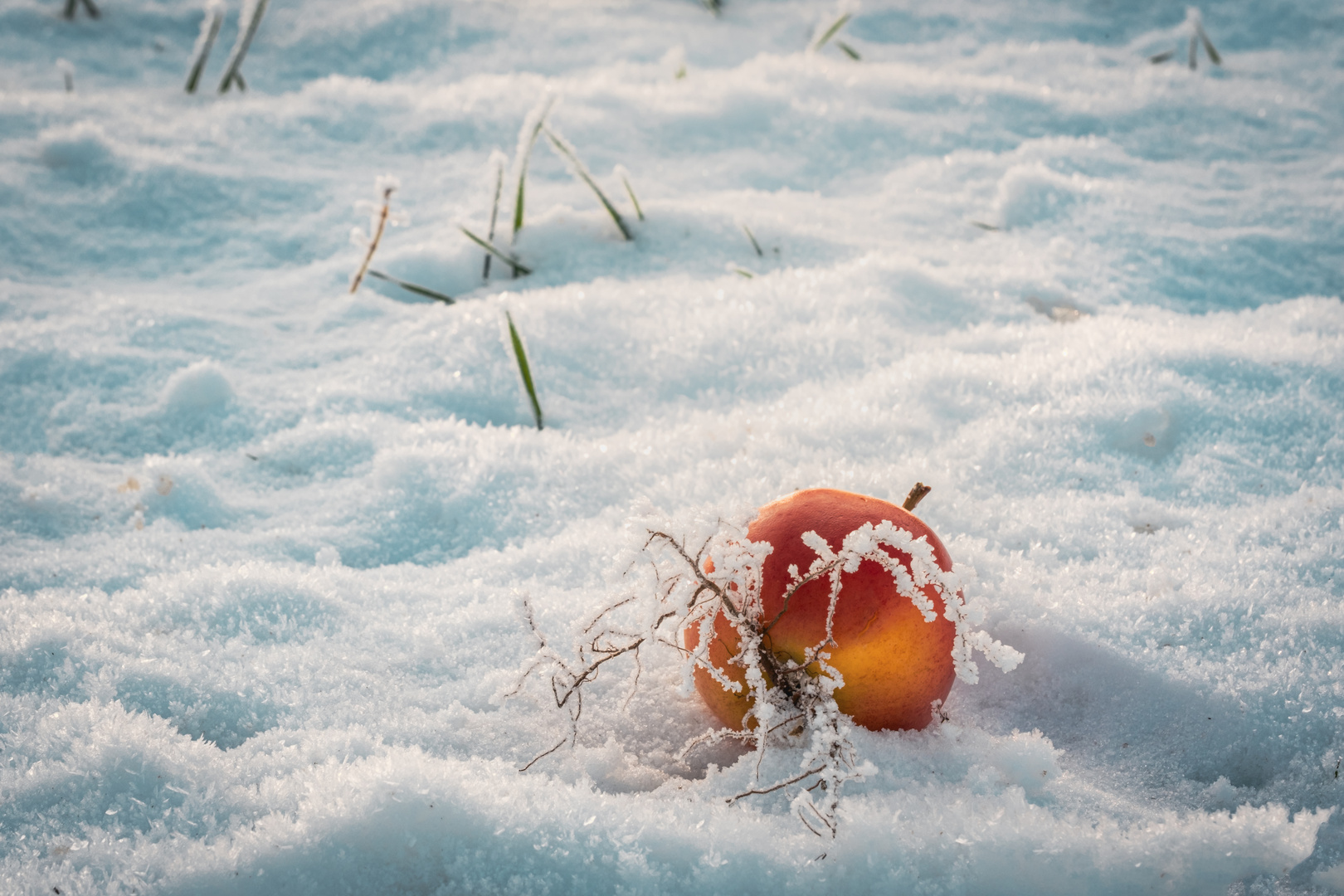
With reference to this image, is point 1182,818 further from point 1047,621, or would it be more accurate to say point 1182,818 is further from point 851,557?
point 851,557

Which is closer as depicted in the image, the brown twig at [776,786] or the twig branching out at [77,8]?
the brown twig at [776,786]

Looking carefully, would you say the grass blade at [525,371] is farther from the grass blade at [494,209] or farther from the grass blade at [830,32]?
the grass blade at [830,32]

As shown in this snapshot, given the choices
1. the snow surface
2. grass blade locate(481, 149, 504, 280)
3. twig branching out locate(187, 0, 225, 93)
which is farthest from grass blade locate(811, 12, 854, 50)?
twig branching out locate(187, 0, 225, 93)

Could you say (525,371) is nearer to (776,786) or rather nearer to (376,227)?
(376,227)

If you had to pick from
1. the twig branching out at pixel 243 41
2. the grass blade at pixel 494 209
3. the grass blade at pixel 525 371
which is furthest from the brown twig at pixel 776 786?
the twig branching out at pixel 243 41

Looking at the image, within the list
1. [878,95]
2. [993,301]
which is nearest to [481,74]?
[878,95]

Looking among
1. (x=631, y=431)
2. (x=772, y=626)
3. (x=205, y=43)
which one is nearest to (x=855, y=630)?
(x=772, y=626)

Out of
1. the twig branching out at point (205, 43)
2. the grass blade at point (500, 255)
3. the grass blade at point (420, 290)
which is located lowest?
the grass blade at point (420, 290)
